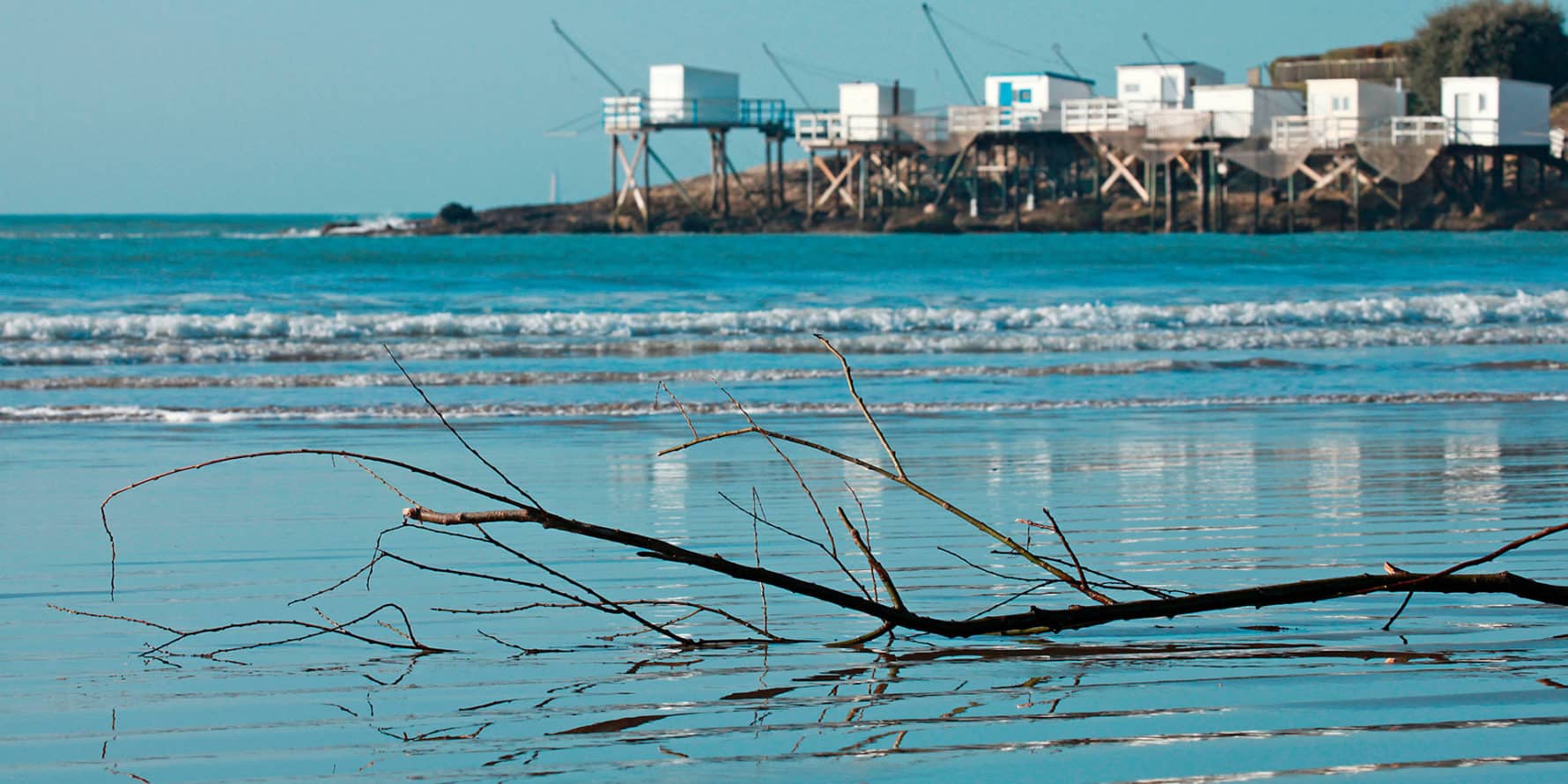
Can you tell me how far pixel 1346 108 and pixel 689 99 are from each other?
2310 cm

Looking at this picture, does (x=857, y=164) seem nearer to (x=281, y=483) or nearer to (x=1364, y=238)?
(x=1364, y=238)

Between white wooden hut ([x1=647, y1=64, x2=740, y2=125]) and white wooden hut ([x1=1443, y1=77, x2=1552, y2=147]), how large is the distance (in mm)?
24674

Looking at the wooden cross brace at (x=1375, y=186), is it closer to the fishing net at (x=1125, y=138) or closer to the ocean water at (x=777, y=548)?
the fishing net at (x=1125, y=138)

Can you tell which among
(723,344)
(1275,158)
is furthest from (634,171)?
(723,344)

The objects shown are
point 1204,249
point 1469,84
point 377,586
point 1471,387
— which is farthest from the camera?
point 1469,84

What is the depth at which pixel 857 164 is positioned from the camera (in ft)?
218

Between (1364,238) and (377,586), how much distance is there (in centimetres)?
4533

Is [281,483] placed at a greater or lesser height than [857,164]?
lesser

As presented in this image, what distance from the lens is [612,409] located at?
11359mm

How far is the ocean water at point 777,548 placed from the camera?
9.95 feet

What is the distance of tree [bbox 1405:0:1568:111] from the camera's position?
6606 centimetres

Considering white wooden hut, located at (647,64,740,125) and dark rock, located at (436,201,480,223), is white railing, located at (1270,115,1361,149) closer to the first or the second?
white wooden hut, located at (647,64,740,125)

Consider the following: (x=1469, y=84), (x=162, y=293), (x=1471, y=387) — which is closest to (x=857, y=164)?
(x=1469, y=84)

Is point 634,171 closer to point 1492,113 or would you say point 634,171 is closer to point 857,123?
point 857,123
